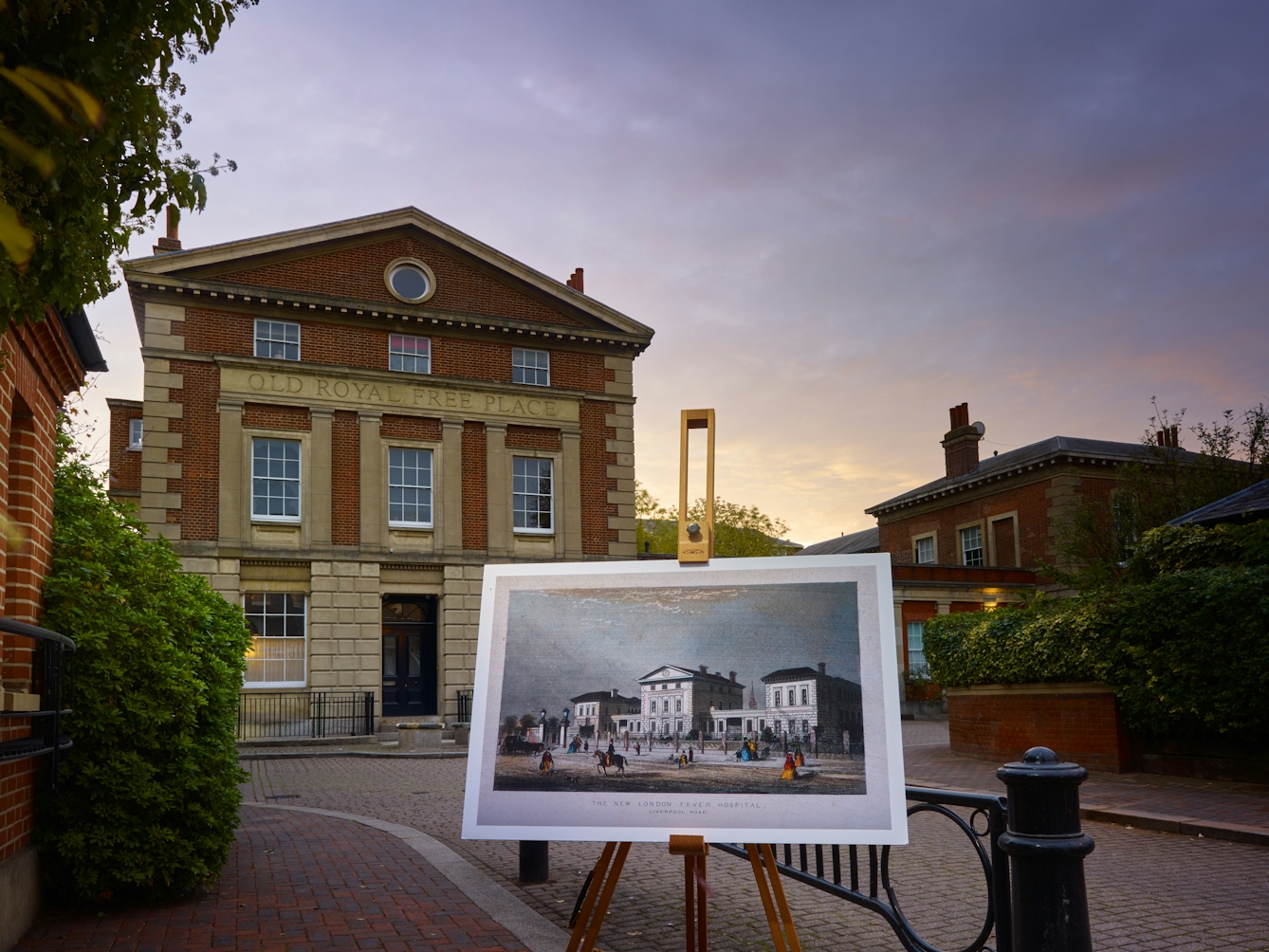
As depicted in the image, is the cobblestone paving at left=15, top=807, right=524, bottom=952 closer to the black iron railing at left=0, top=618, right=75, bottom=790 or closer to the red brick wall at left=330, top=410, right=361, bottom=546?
the black iron railing at left=0, top=618, right=75, bottom=790

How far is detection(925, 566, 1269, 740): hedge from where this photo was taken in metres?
12.0

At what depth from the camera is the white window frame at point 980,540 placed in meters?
39.1

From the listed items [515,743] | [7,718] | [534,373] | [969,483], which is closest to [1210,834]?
[515,743]

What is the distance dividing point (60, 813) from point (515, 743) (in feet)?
12.3

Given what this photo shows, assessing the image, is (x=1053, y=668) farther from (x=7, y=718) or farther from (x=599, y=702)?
(x=7, y=718)

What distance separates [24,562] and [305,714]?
19.6 meters

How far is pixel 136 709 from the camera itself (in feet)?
21.8

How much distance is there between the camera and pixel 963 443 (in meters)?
40.7

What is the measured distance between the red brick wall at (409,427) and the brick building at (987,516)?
16.4 metres

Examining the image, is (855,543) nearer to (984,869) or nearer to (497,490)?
(497,490)

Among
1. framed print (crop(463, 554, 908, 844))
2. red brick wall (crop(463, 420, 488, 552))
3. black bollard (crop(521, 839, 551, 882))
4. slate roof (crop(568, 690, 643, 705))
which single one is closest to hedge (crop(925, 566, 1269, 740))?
black bollard (crop(521, 839, 551, 882))

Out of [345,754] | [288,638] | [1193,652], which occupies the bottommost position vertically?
[345,754]

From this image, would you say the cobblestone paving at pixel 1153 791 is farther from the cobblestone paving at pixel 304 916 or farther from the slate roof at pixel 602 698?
the slate roof at pixel 602 698

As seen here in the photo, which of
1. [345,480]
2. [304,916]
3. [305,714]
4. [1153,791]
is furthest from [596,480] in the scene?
[304,916]
